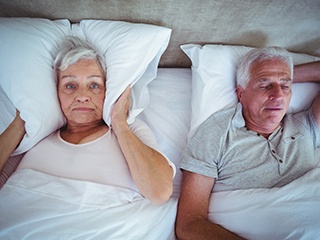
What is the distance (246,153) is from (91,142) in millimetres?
646

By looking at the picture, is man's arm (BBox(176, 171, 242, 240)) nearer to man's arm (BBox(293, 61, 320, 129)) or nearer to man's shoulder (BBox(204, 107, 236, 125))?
man's shoulder (BBox(204, 107, 236, 125))

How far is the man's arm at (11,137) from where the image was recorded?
32.4 inches

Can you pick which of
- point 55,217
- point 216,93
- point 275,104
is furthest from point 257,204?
point 55,217

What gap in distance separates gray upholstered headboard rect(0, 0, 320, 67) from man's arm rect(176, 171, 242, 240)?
73 centimetres

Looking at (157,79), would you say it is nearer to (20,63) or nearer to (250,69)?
(250,69)

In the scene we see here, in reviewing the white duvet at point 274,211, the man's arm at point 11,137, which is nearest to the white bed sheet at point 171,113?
the white duvet at point 274,211

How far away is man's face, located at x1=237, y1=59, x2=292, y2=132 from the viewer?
3.10ft

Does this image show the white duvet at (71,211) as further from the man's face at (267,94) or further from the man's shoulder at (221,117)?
the man's face at (267,94)

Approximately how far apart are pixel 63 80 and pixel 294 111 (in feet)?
3.67

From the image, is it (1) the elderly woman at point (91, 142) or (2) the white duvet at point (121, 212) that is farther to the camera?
(1) the elderly woman at point (91, 142)

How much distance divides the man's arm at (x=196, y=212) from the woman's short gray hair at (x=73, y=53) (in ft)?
2.01

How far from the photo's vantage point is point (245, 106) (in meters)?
1.03

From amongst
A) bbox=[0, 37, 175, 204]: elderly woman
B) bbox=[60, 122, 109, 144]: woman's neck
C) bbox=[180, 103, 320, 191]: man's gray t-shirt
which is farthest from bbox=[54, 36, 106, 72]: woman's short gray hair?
bbox=[180, 103, 320, 191]: man's gray t-shirt

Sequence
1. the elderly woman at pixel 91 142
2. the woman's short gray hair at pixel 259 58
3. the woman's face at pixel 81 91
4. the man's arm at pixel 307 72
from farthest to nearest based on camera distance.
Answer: the man's arm at pixel 307 72 < the woman's short gray hair at pixel 259 58 < the woman's face at pixel 81 91 < the elderly woman at pixel 91 142
